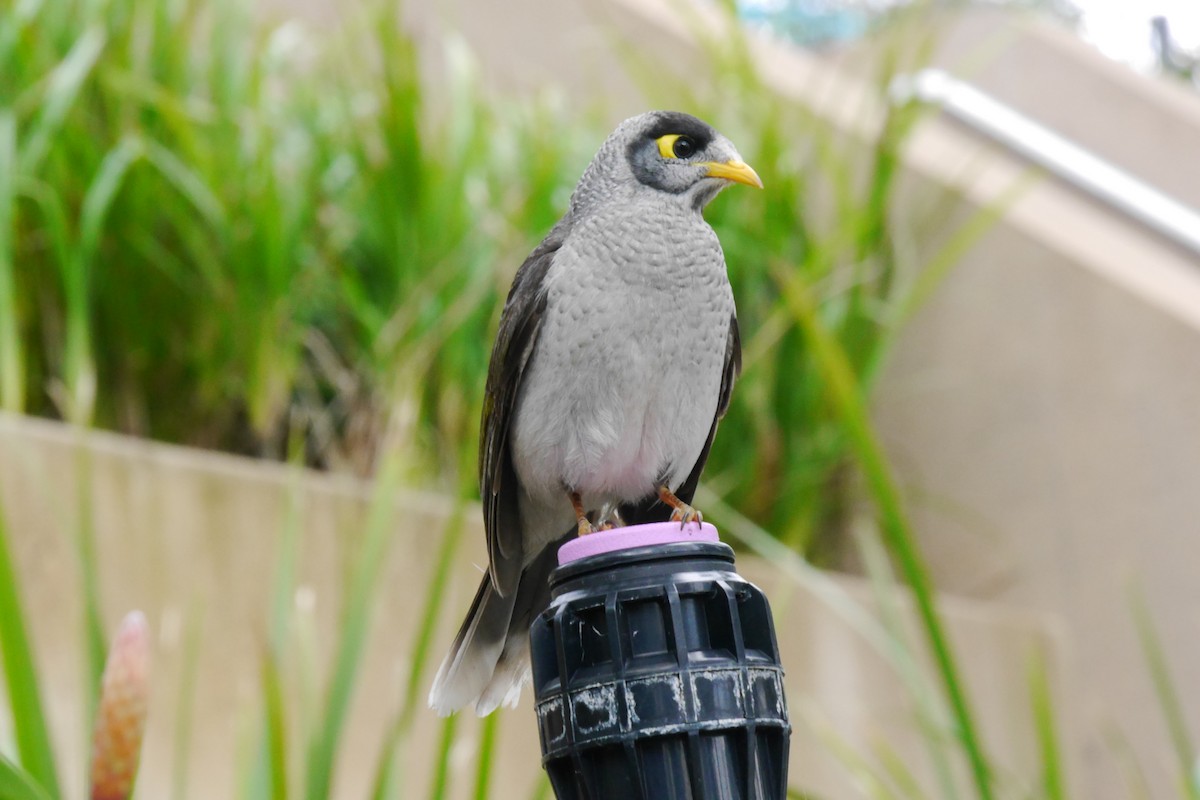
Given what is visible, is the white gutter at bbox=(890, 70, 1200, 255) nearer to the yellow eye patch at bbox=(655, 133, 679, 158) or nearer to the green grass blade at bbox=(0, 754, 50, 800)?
the yellow eye patch at bbox=(655, 133, 679, 158)

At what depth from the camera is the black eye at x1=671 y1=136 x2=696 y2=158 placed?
75.1 inches

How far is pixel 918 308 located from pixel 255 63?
2.37 metres

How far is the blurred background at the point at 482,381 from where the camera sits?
2982 millimetres

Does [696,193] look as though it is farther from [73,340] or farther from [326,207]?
[326,207]

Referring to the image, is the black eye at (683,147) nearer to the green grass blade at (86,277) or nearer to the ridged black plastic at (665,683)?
the ridged black plastic at (665,683)

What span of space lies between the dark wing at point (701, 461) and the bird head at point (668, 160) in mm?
191

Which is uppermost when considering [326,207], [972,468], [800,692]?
[326,207]

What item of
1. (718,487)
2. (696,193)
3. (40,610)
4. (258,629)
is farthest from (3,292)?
(718,487)

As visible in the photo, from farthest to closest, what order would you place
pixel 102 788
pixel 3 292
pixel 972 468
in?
pixel 972 468 < pixel 3 292 < pixel 102 788

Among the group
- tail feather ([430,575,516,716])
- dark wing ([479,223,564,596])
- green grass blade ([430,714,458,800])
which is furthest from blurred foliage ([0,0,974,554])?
tail feather ([430,575,516,716])

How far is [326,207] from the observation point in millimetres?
3885

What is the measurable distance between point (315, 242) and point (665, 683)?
9.80 feet

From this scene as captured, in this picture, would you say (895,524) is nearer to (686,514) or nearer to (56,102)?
(686,514)

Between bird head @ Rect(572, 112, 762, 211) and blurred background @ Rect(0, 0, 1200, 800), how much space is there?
31 centimetres
